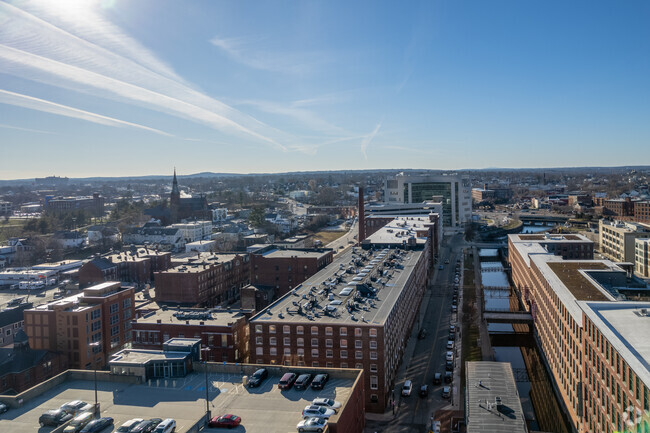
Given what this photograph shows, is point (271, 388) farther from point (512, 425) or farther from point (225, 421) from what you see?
point (512, 425)

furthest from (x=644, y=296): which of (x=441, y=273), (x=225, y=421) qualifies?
(x=441, y=273)

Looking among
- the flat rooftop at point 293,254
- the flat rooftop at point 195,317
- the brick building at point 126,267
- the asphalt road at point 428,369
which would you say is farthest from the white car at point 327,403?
the brick building at point 126,267

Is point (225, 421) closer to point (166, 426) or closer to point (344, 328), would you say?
point (166, 426)

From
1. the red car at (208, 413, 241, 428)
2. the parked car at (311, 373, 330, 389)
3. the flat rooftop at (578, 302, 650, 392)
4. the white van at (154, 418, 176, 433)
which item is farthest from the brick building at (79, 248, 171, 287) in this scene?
the flat rooftop at (578, 302, 650, 392)

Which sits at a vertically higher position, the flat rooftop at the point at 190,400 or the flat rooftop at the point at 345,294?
the flat rooftop at the point at 345,294

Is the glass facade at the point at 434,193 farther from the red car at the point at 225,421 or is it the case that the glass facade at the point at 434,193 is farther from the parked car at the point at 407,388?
the red car at the point at 225,421

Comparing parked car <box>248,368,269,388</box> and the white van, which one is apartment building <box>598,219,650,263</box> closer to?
parked car <box>248,368,269,388</box>
